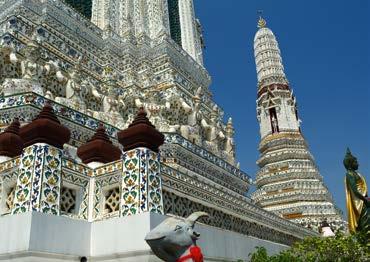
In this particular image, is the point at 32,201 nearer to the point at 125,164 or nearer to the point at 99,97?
the point at 125,164

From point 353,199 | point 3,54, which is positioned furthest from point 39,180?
point 3,54

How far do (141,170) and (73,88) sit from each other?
30.1 feet

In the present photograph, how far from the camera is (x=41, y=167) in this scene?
17.0 feet

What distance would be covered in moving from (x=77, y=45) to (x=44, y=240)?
567 inches

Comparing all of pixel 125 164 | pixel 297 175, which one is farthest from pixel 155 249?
pixel 297 175

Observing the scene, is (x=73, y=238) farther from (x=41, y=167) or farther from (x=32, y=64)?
(x=32, y=64)

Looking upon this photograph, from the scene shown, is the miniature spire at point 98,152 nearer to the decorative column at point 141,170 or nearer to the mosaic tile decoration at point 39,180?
the decorative column at point 141,170

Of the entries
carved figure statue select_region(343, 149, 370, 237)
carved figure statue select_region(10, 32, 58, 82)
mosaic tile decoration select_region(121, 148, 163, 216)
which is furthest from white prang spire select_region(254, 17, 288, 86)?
mosaic tile decoration select_region(121, 148, 163, 216)

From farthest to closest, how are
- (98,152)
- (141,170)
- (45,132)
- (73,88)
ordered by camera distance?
(73,88) < (98,152) < (141,170) < (45,132)

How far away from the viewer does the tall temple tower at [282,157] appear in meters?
25.1

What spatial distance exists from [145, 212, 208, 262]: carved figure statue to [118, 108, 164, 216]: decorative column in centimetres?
176

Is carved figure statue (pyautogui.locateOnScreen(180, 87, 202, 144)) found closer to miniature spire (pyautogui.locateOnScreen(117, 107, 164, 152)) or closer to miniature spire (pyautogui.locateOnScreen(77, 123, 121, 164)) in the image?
miniature spire (pyautogui.locateOnScreen(77, 123, 121, 164))

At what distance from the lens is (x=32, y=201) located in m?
4.93

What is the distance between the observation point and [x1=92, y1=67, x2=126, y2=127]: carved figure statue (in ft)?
46.9
